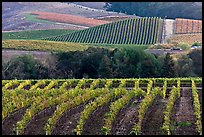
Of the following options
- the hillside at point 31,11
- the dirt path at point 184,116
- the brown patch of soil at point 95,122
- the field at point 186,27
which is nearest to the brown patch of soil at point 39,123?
the brown patch of soil at point 95,122

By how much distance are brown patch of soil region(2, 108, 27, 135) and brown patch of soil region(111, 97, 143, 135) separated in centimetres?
434

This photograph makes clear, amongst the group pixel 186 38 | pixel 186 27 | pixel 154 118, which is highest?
pixel 154 118

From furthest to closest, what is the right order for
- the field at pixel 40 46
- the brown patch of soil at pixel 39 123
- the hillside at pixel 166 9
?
the hillside at pixel 166 9 < the field at pixel 40 46 < the brown patch of soil at pixel 39 123

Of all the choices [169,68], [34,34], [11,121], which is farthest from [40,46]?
[11,121]

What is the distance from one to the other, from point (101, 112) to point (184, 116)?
3943 mm

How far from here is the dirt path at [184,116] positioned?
18484 mm

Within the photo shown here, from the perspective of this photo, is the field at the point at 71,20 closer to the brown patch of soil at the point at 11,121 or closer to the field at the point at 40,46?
the field at the point at 40,46

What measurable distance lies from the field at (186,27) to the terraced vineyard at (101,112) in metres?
42.5

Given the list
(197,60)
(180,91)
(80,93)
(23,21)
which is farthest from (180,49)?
(23,21)

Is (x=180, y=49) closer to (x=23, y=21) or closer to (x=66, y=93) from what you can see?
(x=66, y=93)

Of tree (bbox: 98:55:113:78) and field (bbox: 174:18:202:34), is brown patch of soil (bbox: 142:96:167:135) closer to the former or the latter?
tree (bbox: 98:55:113:78)

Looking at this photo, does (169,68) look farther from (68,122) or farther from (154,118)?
(68,122)

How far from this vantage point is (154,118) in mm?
20469

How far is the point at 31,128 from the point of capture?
19.4 metres
